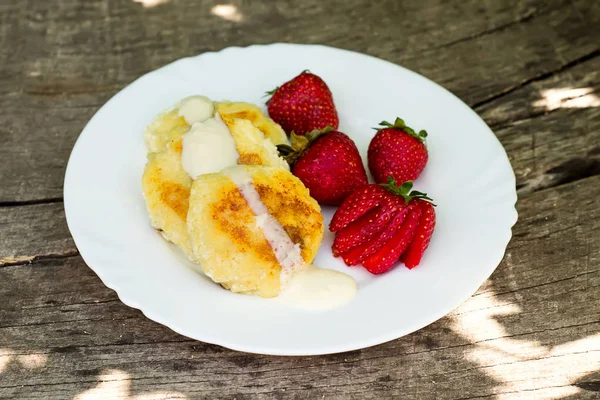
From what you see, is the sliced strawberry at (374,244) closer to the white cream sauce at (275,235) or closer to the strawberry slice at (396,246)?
the strawberry slice at (396,246)

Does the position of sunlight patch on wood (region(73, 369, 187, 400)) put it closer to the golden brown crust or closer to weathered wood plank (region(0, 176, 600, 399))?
weathered wood plank (region(0, 176, 600, 399))

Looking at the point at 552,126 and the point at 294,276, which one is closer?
the point at 294,276

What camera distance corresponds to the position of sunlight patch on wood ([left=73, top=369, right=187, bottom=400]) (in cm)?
185

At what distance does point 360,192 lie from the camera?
6.59ft

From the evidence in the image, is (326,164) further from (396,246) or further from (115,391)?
(115,391)

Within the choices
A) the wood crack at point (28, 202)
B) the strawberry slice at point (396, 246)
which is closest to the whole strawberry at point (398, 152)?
the strawberry slice at point (396, 246)

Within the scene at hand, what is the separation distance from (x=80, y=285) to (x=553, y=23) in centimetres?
236

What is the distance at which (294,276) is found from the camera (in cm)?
194

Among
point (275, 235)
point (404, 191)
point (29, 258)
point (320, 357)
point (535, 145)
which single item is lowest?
point (29, 258)

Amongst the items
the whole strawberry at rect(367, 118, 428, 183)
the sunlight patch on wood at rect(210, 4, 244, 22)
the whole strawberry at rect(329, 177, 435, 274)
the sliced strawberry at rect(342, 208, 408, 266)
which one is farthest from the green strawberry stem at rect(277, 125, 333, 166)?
the sunlight patch on wood at rect(210, 4, 244, 22)

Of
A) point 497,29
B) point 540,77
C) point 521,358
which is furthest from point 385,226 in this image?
point 497,29

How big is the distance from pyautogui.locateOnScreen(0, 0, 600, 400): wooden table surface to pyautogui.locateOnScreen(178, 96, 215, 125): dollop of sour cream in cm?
56

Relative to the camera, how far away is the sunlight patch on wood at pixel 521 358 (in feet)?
6.17

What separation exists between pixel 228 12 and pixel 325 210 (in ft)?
4.75
